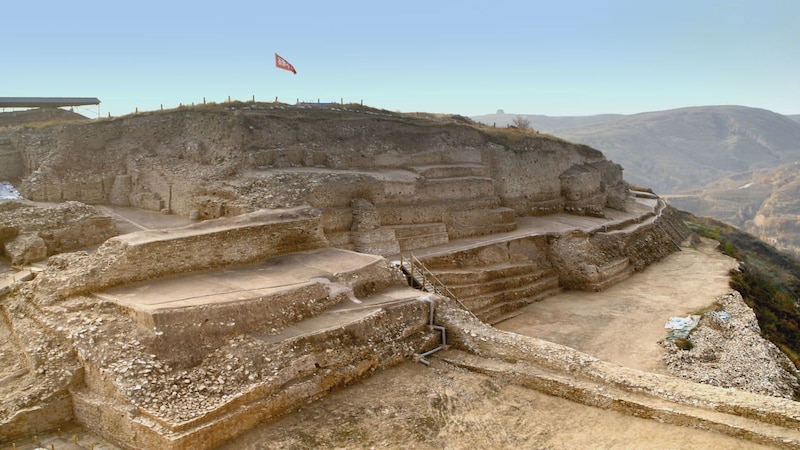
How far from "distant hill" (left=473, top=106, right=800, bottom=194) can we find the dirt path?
9312cm

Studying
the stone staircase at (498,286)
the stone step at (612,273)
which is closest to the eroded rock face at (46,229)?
the stone staircase at (498,286)

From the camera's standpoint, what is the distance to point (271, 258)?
1359cm

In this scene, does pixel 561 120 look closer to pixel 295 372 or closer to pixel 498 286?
pixel 498 286

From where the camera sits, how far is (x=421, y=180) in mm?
20078

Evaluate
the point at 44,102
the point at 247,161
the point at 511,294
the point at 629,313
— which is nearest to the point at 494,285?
the point at 511,294

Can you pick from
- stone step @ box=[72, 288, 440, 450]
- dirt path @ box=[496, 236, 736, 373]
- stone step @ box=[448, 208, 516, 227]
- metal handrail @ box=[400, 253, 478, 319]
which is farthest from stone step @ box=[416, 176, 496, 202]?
stone step @ box=[72, 288, 440, 450]

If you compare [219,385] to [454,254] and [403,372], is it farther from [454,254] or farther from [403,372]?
[454,254]

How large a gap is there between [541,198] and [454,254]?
8.93 metres

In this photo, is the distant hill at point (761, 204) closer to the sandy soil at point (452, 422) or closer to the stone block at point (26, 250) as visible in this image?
the sandy soil at point (452, 422)

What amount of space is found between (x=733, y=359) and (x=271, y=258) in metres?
11.5

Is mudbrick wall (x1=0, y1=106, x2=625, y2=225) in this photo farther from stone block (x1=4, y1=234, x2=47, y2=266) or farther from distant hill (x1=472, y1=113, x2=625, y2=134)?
distant hill (x1=472, y1=113, x2=625, y2=134)

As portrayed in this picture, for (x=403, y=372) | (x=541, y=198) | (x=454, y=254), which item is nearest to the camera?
(x=403, y=372)

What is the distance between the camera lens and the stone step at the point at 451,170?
2119 centimetres

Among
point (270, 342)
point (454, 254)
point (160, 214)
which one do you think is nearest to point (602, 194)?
point (454, 254)
